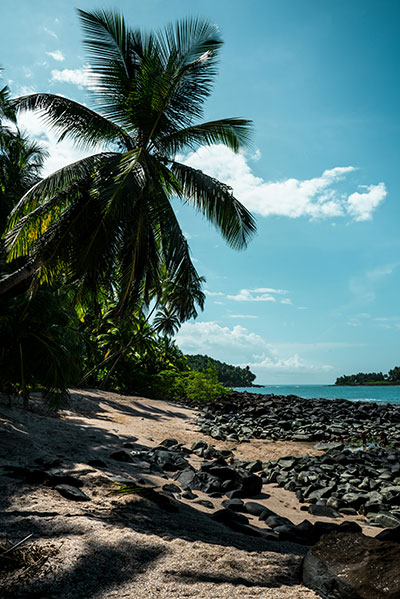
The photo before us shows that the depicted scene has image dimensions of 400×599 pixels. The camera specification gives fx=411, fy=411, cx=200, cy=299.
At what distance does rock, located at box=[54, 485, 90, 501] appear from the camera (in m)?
4.82

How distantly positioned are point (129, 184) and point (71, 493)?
212 inches

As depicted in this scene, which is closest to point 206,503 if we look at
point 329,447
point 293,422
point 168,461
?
point 168,461

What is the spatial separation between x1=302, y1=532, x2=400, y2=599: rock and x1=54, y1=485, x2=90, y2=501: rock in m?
2.67

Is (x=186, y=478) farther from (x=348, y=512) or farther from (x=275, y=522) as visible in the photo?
(x=348, y=512)

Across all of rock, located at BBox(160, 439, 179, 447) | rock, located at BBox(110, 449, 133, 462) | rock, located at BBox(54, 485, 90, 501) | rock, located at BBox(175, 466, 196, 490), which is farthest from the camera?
rock, located at BBox(160, 439, 179, 447)

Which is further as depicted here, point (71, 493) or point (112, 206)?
point (112, 206)

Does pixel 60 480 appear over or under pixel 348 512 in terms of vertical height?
over

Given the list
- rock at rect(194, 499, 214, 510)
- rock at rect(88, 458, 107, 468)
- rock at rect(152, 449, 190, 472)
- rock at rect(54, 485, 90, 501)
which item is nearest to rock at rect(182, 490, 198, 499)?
rock at rect(194, 499, 214, 510)

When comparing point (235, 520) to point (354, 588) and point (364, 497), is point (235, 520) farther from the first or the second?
point (364, 497)

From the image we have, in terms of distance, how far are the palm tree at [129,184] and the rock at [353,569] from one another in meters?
6.13

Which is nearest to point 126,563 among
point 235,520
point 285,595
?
point 285,595

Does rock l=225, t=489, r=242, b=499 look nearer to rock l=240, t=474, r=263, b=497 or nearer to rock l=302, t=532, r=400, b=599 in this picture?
rock l=240, t=474, r=263, b=497

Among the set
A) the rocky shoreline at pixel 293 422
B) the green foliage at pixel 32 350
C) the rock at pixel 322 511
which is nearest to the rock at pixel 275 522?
the rock at pixel 322 511

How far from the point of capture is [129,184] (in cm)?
783
